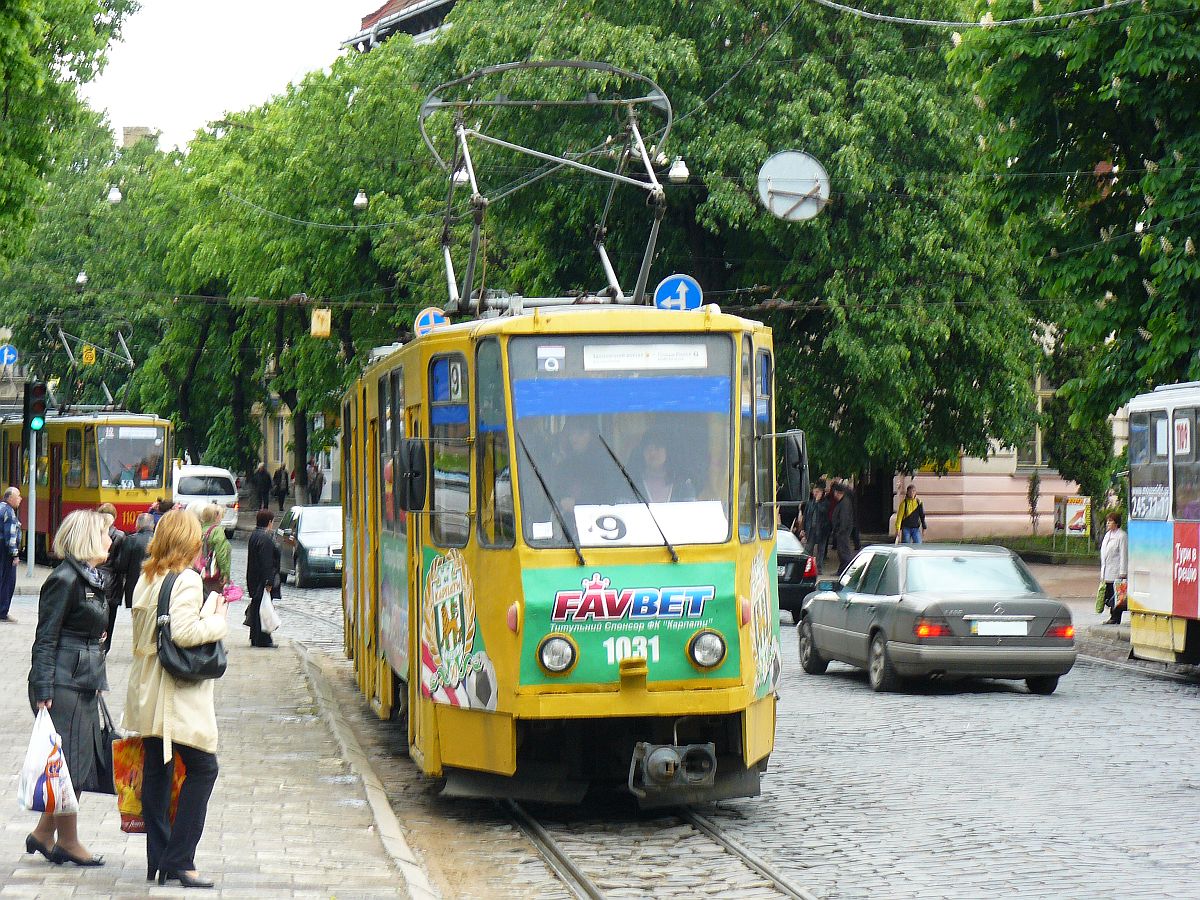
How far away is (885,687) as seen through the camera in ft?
58.2

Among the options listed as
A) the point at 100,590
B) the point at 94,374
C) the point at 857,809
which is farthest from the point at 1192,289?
the point at 94,374

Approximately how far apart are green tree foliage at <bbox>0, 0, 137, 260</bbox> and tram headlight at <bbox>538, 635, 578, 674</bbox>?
14671 mm

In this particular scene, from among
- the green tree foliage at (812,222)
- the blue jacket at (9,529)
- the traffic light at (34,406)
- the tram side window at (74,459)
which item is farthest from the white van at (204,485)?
the blue jacket at (9,529)

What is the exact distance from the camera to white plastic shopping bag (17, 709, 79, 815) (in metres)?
8.18

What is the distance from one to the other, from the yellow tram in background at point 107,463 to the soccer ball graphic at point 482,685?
30.3 metres

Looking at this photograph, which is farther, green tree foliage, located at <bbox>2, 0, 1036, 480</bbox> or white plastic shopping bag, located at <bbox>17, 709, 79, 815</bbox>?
green tree foliage, located at <bbox>2, 0, 1036, 480</bbox>

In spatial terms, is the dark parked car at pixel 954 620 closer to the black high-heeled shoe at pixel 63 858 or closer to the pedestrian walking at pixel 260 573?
the pedestrian walking at pixel 260 573

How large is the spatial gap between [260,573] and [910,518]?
1534cm

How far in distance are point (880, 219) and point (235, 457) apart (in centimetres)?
3404

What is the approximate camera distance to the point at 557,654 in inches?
400

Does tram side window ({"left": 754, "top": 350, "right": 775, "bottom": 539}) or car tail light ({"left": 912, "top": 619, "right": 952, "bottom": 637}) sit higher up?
tram side window ({"left": 754, "top": 350, "right": 775, "bottom": 539})

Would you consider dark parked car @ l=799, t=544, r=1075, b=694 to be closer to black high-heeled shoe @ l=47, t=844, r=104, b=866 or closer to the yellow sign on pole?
black high-heeled shoe @ l=47, t=844, r=104, b=866

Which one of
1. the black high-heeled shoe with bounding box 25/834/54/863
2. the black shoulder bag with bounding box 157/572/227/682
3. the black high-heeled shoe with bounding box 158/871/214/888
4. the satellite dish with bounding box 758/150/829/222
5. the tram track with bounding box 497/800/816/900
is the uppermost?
the satellite dish with bounding box 758/150/829/222

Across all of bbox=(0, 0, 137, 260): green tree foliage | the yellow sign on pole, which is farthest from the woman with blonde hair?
the yellow sign on pole
